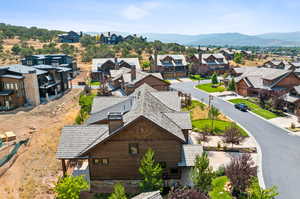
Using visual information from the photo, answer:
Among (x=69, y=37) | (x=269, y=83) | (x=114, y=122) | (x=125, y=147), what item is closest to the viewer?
(x=114, y=122)

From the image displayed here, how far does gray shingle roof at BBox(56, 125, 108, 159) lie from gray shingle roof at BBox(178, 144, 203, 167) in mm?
8202

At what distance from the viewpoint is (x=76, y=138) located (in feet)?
72.7

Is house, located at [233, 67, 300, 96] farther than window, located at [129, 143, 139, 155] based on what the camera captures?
Yes

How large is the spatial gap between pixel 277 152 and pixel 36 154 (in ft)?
105

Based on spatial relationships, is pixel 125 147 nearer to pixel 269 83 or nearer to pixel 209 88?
pixel 269 83

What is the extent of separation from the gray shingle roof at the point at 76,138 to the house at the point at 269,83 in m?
44.6

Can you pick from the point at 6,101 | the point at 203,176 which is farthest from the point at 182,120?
→ the point at 6,101

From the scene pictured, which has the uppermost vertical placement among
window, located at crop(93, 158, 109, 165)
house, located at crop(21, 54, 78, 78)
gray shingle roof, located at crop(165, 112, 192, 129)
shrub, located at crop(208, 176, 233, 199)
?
house, located at crop(21, 54, 78, 78)

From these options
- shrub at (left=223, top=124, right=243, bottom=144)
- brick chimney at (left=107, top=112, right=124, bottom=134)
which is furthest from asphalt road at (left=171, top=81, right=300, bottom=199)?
brick chimney at (left=107, top=112, right=124, bottom=134)

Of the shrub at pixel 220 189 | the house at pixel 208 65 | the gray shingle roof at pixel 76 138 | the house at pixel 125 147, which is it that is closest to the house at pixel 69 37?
the house at pixel 208 65

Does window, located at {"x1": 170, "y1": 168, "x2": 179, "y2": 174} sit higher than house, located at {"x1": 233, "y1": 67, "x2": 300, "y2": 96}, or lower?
lower

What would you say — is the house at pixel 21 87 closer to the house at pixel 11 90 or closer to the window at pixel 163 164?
the house at pixel 11 90

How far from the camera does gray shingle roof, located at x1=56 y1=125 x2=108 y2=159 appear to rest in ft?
69.3

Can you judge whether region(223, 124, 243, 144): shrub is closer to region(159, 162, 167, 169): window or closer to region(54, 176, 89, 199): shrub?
region(159, 162, 167, 169): window
